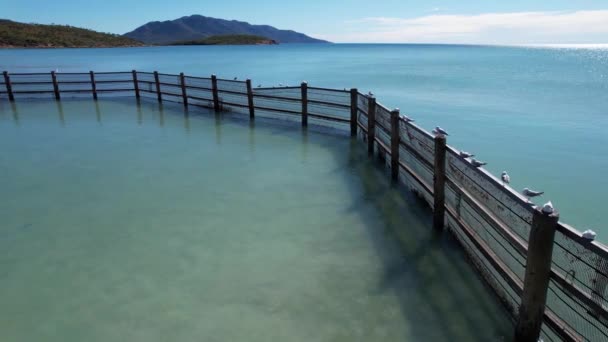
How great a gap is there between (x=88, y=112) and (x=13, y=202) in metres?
9.20

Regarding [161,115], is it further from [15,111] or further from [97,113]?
[15,111]

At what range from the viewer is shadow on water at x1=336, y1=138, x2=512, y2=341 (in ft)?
12.7

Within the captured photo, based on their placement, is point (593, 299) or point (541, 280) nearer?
point (593, 299)

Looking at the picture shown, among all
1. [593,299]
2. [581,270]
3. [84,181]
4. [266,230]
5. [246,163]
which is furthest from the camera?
[246,163]

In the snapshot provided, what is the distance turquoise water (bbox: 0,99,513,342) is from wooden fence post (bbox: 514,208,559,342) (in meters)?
0.37

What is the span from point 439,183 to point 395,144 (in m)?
2.12

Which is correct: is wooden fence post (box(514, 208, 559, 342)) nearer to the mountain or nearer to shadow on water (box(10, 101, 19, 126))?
shadow on water (box(10, 101, 19, 126))

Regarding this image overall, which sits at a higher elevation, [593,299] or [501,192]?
[501,192]

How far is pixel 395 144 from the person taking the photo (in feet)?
24.7

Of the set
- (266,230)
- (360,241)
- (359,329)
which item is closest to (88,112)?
(266,230)

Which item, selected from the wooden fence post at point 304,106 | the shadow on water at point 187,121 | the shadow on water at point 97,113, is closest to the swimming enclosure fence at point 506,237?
the wooden fence post at point 304,106

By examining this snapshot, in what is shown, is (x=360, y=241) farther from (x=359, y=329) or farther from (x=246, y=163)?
(x=246, y=163)

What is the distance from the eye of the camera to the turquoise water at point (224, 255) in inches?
154

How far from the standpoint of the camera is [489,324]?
12.8 ft
